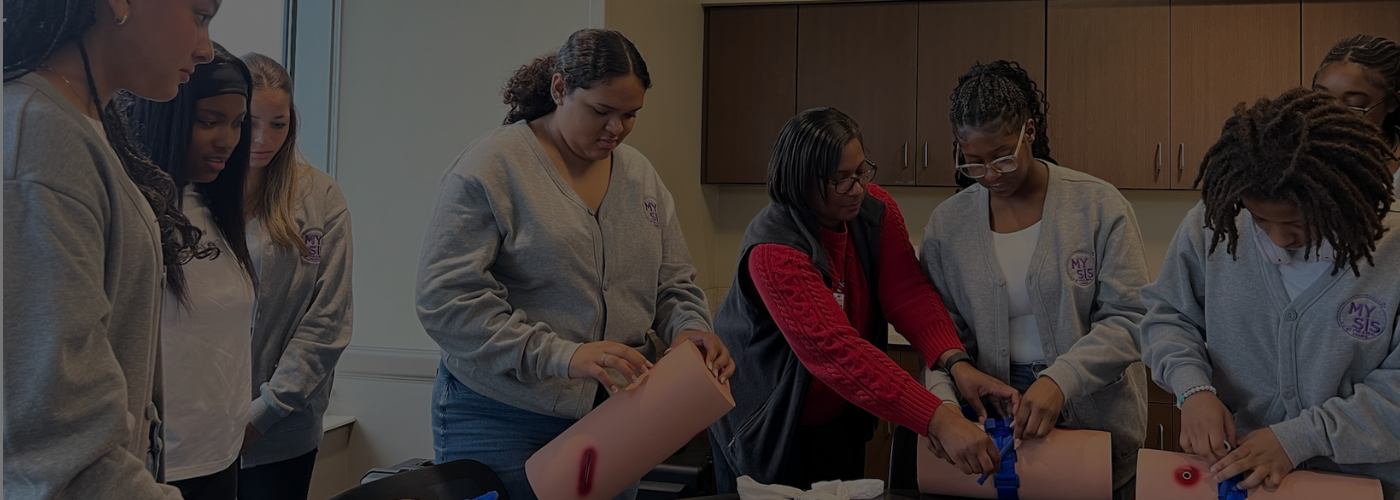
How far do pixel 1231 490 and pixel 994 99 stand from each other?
665 millimetres

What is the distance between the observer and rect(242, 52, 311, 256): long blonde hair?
4.75ft

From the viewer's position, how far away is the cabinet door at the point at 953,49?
129 inches

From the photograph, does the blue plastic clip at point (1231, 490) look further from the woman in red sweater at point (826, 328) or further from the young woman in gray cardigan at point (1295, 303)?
the woman in red sweater at point (826, 328)

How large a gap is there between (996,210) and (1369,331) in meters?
0.58

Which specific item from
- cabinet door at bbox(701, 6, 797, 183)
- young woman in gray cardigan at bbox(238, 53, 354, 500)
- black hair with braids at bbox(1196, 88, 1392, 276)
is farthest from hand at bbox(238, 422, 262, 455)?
cabinet door at bbox(701, 6, 797, 183)

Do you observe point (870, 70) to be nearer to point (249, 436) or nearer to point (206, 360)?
point (249, 436)

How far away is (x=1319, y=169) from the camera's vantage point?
119 centimetres

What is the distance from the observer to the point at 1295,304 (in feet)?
4.28

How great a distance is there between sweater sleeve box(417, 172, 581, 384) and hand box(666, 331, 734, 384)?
0.20m

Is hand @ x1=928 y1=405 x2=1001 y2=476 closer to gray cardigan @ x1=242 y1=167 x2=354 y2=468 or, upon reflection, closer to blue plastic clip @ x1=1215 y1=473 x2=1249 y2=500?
blue plastic clip @ x1=1215 y1=473 x2=1249 y2=500

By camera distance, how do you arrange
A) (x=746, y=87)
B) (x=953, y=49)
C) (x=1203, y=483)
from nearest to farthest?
(x=1203, y=483) < (x=953, y=49) < (x=746, y=87)

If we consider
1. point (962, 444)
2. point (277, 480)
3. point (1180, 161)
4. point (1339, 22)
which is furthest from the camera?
point (1180, 161)

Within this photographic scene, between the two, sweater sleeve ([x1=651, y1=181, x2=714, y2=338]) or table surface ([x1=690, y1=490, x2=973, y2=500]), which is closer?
table surface ([x1=690, y1=490, x2=973, y2=500])

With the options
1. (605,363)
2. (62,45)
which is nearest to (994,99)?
(605,363)
